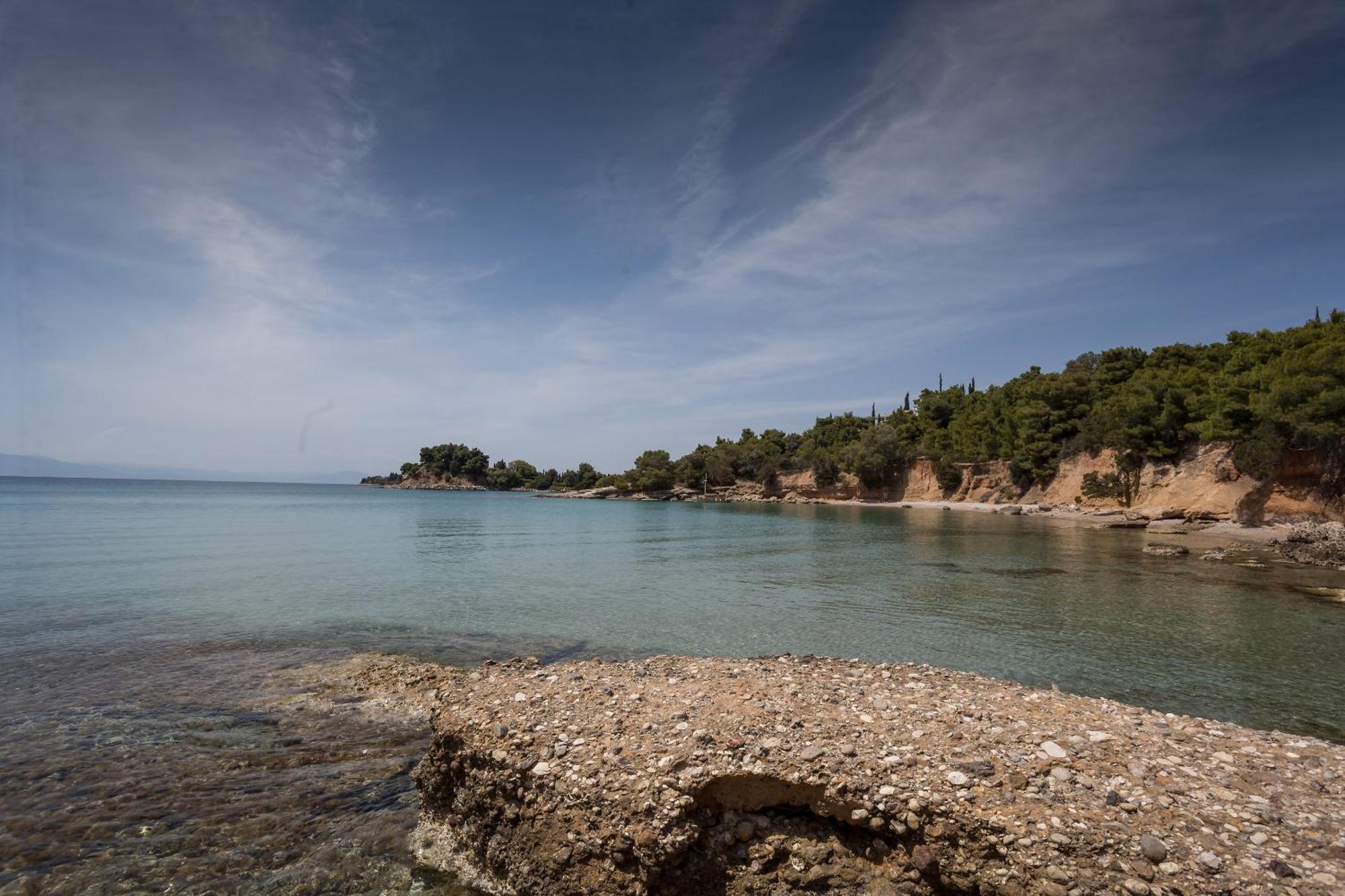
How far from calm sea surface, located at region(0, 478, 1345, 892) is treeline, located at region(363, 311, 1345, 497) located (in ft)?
58.4

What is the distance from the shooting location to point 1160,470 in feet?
194

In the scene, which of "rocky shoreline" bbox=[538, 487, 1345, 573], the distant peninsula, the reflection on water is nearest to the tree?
the distant peninsula

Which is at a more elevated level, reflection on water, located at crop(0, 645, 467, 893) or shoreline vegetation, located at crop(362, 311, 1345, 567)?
shoreline vegetation, located at crop(362, 311, 1345, 567)

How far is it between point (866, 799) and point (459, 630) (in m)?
13.1

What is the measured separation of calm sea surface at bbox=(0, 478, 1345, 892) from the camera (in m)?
7.05

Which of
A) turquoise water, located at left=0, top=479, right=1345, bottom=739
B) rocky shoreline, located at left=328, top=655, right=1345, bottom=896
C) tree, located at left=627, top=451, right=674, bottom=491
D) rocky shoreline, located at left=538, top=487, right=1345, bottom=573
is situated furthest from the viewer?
tree, located at left=627, top=451, right=674, bottom=491

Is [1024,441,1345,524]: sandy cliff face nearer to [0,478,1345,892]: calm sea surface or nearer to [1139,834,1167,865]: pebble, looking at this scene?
[0,478,1345,892]: calm sea surface

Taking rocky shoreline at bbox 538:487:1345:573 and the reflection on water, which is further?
rocky shoreline at bbox 538:487:1345:573

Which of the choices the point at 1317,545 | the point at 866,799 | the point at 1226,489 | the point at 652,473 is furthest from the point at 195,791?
the point at 652,473

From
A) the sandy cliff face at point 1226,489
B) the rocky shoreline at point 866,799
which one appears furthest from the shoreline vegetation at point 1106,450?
the rocky shoreline at point 866,799

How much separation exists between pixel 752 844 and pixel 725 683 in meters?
2.75

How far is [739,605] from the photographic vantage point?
19.4m

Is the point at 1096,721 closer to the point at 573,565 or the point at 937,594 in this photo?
the point at 937,594

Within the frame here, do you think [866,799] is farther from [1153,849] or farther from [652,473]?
[652,473]
